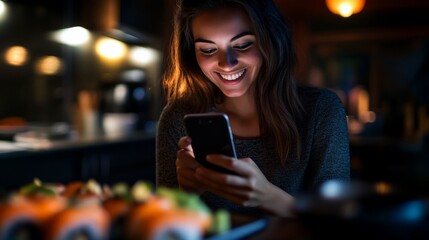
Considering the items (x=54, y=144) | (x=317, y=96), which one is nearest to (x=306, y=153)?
(x=317, y=96)

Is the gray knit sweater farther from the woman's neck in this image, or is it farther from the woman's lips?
the woman's lips

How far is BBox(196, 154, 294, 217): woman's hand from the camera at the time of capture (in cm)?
109

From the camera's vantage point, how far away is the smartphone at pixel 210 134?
116 centimetres

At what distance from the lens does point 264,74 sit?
1573 mm

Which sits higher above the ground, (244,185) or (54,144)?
(244,185)

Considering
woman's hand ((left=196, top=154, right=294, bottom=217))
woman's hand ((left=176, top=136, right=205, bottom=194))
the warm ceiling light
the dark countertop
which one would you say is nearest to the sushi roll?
woman's hand ((left=196, top=154, right=294, bottom=217))

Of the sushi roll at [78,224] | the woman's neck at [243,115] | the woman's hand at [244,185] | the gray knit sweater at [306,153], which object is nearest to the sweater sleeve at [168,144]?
the gray knit sweater at [306,153]

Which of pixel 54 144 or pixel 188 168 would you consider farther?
pixel 54 144

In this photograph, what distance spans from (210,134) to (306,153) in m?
0.47

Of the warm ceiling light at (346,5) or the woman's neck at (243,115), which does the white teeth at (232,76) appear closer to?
the woman's neck at (243,115)

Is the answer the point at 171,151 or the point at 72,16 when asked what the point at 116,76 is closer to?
the point at 72,16

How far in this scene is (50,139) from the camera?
355 cm

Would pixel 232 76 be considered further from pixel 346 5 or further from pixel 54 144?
pixel 346 5

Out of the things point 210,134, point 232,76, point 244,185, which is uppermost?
point 232,76
